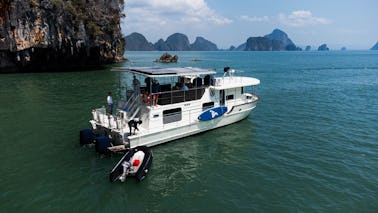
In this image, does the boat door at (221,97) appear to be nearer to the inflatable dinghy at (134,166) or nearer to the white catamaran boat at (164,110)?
the white catamaran boat at (164,110)

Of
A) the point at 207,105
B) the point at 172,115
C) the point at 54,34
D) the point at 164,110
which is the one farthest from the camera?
the point at 54,34

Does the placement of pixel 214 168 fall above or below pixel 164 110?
below

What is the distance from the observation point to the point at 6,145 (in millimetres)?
18156

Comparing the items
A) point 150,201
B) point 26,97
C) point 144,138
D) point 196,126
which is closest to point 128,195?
point 150,201

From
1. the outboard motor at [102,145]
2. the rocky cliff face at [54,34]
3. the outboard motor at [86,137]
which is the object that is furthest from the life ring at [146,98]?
the rocky cliff face at [54,34]

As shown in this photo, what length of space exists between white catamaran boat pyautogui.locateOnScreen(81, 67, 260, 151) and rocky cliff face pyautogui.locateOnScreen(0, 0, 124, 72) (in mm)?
42271

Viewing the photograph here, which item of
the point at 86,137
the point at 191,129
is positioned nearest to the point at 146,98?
the point at 191,129

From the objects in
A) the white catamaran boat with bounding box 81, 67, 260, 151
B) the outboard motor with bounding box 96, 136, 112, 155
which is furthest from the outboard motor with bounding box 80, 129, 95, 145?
the outboard motor with bounding box 96, 136, 112, 155

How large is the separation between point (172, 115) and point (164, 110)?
691 millimetres

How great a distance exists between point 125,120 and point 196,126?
16.2 feet

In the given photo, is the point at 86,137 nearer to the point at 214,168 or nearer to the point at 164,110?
the point at 164,110

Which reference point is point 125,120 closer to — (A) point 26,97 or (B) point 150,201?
(B) point 150,201

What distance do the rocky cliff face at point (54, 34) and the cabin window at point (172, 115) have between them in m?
45.1

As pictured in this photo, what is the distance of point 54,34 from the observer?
183 feet
